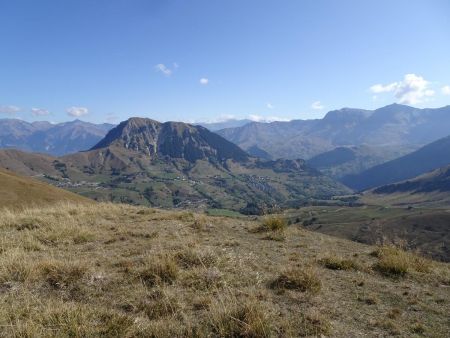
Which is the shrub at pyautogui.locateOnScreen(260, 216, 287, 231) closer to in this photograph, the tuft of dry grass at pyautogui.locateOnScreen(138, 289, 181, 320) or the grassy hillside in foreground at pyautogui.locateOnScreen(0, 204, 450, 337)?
the grassy hillside in foreground at pyautogui.locateOnScreen(0, 204, 450, 337)

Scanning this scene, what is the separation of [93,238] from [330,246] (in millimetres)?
8073

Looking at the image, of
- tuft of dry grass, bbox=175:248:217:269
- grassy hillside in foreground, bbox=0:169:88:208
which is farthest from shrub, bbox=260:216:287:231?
grassy hillside in foreground, bbox=0:169:88:208

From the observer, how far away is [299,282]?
26.8ft

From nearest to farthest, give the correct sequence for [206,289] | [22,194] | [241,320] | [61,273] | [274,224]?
[241,320]
[206,289]
[61,273]
[274,224]
[22,194]

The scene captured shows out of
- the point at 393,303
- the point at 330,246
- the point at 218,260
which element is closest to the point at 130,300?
the point at 218,260

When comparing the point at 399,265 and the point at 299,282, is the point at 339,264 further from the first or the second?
the point at 299,282

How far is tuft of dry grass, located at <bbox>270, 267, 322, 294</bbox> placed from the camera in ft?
26.6

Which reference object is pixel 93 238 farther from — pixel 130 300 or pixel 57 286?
pixel 130 300

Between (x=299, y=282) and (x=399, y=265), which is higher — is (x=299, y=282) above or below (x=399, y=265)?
above

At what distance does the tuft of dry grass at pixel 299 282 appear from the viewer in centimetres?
812

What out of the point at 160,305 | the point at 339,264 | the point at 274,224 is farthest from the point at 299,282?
the point at 274,224

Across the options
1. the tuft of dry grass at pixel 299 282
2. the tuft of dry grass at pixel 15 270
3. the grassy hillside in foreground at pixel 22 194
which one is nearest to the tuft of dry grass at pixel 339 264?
the tuft of dry grass at pixel 299 282

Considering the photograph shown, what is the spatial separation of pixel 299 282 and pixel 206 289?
1994mm

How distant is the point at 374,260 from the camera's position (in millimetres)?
11438
